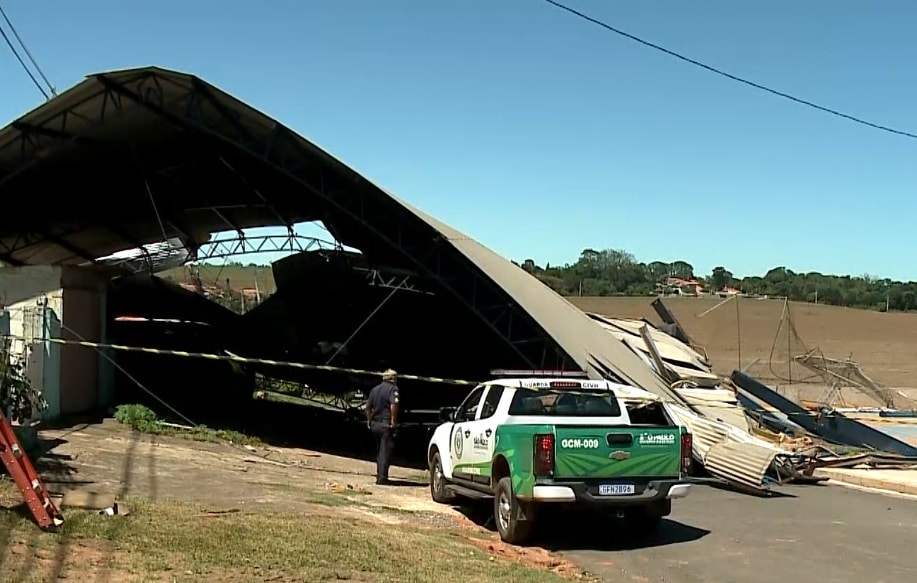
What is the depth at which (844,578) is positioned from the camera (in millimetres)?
10125

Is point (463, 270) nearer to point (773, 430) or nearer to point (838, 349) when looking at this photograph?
point (773, 430)

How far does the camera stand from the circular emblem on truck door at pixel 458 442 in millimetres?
14262

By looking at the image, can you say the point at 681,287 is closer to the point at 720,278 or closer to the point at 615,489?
the point at 720,278

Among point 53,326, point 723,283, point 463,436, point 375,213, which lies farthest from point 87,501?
point 723,283

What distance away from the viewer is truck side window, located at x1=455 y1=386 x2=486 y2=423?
1440 cm

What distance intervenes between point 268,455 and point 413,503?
597cm

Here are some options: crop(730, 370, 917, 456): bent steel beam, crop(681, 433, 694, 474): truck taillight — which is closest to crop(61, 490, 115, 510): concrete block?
crop(681, 433, 694, 474): truck taillight

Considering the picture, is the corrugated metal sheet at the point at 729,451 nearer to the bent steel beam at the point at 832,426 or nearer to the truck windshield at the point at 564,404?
the truck windshield at the point at 564,404

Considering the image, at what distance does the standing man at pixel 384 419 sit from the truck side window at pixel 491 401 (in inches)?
147

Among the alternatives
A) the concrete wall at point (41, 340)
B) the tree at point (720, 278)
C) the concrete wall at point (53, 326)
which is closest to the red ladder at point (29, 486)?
the concrete wall at point (53, 326)

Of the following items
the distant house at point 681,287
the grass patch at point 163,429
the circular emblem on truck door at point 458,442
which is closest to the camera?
Answer: the circular emblem on truck door at point 458,442

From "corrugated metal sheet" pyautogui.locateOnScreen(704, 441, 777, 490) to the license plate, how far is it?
6.06m

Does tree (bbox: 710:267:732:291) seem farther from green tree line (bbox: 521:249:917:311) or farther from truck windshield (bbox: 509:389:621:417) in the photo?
truck windshield (bbox: 509:389:621:417)

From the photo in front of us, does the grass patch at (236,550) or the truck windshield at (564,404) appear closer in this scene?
the grass patch at (236,550)
